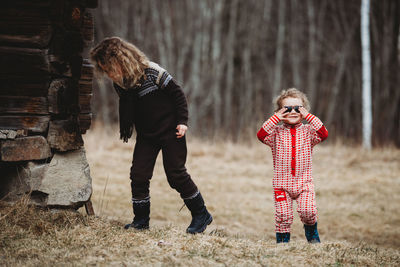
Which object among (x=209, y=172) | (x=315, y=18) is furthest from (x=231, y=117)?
(x=209, y=172)

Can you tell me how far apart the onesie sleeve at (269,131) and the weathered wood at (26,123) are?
1.93 metres

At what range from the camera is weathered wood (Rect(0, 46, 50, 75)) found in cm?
398

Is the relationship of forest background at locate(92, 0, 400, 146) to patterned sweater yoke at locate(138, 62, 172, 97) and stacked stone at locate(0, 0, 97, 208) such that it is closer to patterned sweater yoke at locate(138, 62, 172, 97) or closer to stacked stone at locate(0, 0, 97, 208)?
stacked stone at locate(0, 0, 97, 208)

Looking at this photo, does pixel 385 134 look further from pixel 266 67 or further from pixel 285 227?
pixel 285 227

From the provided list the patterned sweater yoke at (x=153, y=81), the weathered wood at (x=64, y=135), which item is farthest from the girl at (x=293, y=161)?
the weathered wood at (x=64, y=135)

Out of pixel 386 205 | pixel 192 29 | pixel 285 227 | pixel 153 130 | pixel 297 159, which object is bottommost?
pixel 386 205

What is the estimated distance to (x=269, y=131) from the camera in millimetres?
3828

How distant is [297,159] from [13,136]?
96.1 inches

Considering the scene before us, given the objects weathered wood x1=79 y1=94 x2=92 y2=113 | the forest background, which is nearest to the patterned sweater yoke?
weathered wood x1=79 y1=94 x2=92 y2=113

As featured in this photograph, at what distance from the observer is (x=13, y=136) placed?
3873 mm

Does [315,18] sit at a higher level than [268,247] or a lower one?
higher

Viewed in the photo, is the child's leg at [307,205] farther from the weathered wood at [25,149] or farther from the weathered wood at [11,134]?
the weathered wood at [11,134]

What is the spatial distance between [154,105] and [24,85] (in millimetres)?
1217

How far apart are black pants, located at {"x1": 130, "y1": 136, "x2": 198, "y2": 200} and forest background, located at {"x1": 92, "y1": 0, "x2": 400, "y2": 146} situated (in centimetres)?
978
